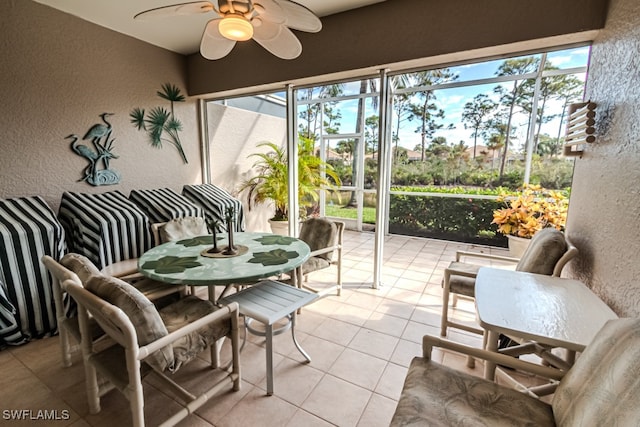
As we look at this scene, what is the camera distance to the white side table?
5.91ft

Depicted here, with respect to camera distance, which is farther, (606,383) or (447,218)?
(447,218)

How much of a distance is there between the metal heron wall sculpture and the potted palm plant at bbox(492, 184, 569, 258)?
4.90 metres

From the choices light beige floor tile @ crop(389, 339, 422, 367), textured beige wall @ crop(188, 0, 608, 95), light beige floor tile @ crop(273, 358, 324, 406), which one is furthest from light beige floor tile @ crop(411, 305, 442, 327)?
textured beige wall @ crop(188, 0, 608, 95)

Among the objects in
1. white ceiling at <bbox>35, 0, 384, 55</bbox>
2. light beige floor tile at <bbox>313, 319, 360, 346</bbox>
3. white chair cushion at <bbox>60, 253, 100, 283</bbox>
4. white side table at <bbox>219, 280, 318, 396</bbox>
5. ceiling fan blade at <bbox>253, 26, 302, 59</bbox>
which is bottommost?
light beige floor tile at <bbox>313, 319, 360, 346</bbox>

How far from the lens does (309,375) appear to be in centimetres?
203

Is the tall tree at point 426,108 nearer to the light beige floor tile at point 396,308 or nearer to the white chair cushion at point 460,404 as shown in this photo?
the light beige floor tile at point 396,308

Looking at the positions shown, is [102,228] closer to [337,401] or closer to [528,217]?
[337,401]

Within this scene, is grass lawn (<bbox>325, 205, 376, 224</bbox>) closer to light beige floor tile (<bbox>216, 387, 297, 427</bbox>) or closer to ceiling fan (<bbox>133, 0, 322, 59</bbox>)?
ceiling fan (<bbox>133, 0, 322, 59</bbox>)

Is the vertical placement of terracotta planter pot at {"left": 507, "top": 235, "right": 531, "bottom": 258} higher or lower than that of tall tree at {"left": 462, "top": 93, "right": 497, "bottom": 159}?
lower

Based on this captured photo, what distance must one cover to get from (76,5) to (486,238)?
6.39 meters

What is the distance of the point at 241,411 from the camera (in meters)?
1.73

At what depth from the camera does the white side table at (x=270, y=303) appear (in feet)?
5.91

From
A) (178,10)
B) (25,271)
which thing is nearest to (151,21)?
(178,10)

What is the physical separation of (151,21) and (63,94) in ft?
→ 3.85
